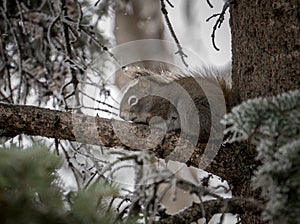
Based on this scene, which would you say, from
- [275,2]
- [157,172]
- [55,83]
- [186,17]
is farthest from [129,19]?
[157,172]

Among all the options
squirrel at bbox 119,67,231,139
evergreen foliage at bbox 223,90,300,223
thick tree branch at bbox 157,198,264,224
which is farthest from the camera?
squirrel at bbox 119,67,231,139

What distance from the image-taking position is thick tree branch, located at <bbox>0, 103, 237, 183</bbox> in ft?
4.43

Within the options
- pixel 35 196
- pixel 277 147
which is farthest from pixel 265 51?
pixel 35 196

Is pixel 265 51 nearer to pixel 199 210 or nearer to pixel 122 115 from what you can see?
pixel 199 210

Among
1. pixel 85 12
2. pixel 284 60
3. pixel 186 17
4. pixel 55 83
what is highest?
pixel 186 17

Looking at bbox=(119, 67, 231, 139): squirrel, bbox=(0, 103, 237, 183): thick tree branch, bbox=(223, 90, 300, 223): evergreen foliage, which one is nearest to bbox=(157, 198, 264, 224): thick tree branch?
bbox=(223, 90, 300, 223): evergreen foliage

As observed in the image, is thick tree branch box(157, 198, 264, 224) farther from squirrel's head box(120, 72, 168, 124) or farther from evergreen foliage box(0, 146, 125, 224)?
squirrel's head box(120, 72, 168, 124)

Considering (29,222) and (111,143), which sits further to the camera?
(111,143)

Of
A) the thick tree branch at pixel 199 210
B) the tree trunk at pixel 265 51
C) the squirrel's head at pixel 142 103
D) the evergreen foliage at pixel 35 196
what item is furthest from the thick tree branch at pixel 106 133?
the evergreen foliage at pixel 35 196

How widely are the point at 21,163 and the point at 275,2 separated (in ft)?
2.50

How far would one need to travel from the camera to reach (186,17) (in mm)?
3781

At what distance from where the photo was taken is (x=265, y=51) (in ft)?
4.42

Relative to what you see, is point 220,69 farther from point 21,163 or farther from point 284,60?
point 21,163

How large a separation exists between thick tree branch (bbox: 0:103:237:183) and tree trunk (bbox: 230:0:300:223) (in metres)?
0.11
